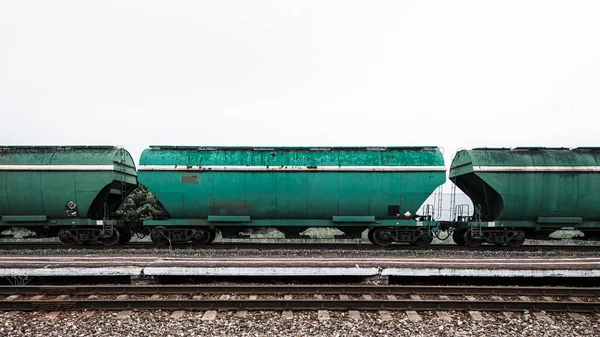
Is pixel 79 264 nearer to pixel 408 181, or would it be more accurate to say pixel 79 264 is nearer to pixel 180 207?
pixel 180 207

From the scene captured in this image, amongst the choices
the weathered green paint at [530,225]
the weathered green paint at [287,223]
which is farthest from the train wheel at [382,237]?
the weathered green paint at [530,225]

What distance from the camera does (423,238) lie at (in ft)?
45.2

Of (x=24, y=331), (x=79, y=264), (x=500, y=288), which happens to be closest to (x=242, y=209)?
(x=79, y=264)

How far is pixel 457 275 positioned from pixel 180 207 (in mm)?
9927

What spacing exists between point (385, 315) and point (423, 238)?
697 centimetres

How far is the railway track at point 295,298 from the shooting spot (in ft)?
25.5

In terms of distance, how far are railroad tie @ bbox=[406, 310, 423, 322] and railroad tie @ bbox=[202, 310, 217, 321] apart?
13.2 ft

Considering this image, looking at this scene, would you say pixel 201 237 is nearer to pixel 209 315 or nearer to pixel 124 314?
pixel 124 314

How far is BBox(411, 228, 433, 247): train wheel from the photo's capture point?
13581 mm

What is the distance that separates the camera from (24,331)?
6793 millimetres

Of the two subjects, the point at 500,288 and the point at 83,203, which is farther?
the point at 83,203

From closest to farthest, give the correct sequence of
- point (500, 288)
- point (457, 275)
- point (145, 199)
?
point (500, 288) < point (457, 275) < point (145, 199)

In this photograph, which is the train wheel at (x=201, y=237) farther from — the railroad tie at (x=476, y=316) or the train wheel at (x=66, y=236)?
the railroad tie at (x=476, y=316)

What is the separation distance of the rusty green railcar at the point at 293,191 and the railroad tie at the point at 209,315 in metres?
6.17
